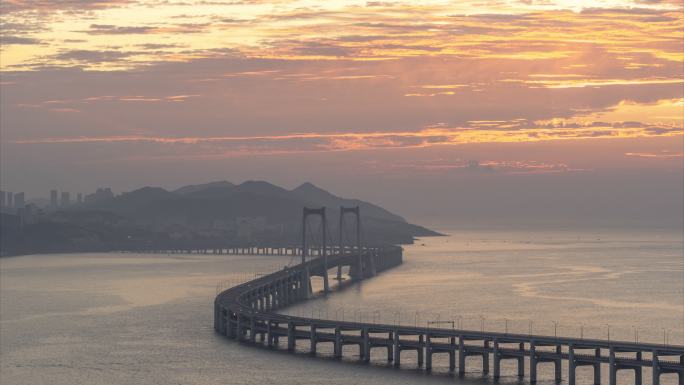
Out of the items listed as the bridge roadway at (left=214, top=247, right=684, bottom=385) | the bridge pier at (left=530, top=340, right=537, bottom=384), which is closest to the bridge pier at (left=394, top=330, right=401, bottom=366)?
the bridge roadway at (left=214, top=247, right=684, bottom=385)

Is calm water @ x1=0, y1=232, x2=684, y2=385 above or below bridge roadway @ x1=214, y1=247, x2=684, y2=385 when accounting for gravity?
below

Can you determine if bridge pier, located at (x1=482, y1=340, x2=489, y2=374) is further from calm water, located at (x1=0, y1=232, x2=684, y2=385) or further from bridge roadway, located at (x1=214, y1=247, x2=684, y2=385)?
calm water, located at (x1=0, y1=232, x2=684, y2=385)

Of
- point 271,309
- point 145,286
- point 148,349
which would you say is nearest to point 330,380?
point 148,349

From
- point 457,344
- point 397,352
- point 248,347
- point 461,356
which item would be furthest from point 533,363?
point 248,347

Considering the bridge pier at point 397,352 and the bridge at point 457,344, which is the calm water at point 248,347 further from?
the bridge at point 457,344

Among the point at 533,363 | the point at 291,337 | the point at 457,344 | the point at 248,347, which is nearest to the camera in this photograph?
the point at 533,363

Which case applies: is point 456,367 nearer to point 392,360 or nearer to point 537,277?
point 392,360

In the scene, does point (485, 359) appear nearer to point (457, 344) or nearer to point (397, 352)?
point (457, 344)

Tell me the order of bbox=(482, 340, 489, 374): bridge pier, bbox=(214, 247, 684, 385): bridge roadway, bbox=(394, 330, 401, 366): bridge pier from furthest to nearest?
1. bbox=(394, 330, 401, 366): bridge pier
2. bbox=(482, 340, 489, 374): bridge pier
3. bbox=(214, 247, 684, 385): bridge roadway

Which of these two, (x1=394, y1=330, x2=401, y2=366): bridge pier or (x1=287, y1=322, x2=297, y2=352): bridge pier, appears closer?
(x1=394, y1=330, x2=401, y2=366): bridge pier
